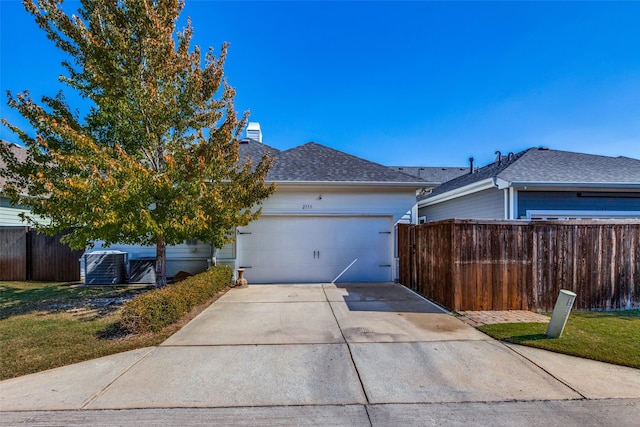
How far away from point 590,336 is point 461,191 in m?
7.32

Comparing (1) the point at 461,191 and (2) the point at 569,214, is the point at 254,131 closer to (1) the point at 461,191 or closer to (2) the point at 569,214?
(1) the point at 461,191

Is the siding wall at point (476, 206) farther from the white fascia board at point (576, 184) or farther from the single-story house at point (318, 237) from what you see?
the single-story house at point (318, 237)

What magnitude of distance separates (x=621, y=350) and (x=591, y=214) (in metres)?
6.54

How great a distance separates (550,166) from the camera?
10.2 metres

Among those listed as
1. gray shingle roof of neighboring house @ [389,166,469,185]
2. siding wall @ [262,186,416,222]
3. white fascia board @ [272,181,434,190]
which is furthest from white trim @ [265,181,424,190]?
gray shingle roof of neighboring house @ [389,166,469,185]

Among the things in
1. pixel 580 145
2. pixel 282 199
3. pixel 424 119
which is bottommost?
pixel 282 199

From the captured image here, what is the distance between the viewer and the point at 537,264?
646 centimetres

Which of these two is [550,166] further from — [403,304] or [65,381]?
[65,381]

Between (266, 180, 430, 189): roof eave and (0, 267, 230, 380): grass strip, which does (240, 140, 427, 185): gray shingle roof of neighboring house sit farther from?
(0, 267, 230, 380): grass strip

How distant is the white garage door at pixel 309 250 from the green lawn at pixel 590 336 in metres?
4.83

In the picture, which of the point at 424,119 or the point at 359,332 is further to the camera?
the point at 424,119

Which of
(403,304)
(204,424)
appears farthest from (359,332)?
(204,424)

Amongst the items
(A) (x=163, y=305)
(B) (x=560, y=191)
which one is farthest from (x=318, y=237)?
(B) (x=560, y=191)

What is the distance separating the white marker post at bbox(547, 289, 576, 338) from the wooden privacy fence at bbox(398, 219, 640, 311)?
1591 millimetres
